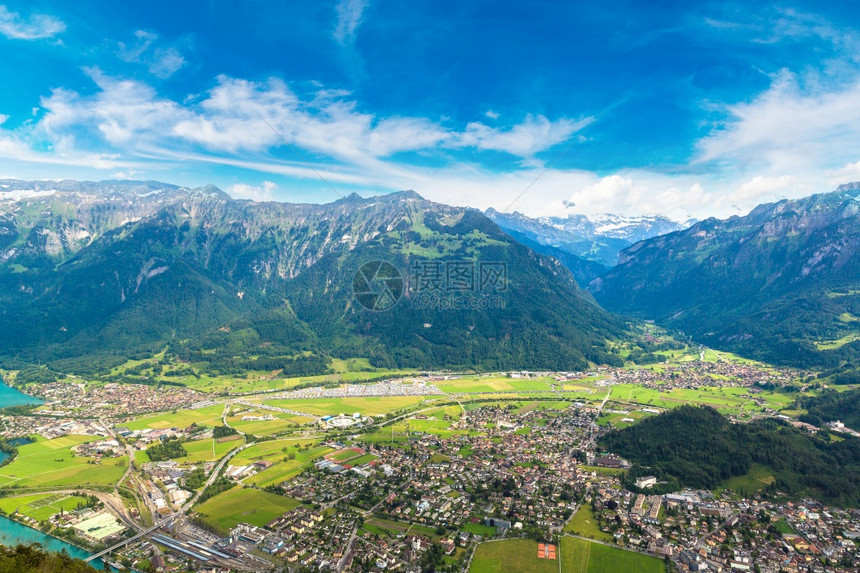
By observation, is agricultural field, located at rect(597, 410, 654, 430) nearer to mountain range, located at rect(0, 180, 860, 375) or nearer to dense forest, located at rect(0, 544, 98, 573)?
mountain range, located at rect(0, 180, 860, 375)

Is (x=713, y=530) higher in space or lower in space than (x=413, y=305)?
lower

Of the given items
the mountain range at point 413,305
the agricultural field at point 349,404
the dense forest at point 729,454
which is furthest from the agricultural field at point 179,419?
the dense forest at point 729,454

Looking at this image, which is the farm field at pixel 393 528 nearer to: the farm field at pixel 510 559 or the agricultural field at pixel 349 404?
Result: the farm field at pixel 510 559

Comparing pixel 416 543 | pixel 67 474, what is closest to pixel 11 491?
pixel 67 474

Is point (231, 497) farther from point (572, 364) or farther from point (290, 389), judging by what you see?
point (572, 364)

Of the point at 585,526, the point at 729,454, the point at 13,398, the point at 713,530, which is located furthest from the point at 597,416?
the point at 13,398

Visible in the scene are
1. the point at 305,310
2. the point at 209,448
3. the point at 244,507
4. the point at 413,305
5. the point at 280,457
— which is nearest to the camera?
the point at 244,507

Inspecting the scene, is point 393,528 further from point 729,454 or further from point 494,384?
point 494,384
